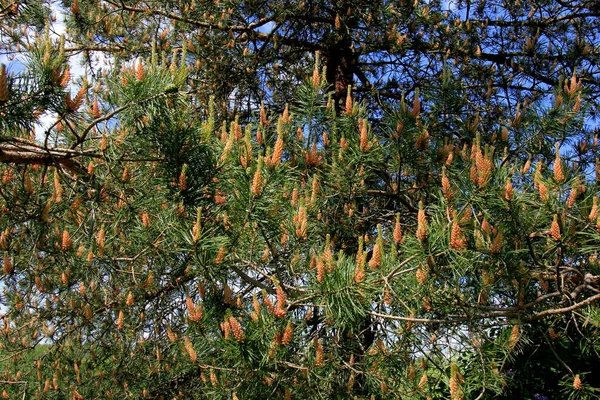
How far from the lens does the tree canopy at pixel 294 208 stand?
1935 millimetres

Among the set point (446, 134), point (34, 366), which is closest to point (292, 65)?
point (446, 134)

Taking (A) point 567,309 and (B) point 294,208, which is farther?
(B) point 294,208

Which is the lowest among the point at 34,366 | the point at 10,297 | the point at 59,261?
the point at 34,366

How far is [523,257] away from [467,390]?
738 mm

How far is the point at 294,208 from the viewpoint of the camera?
7.54 ft

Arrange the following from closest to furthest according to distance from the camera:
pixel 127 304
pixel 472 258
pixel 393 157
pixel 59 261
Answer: pixel 472 258
pixel 59 261
pixel 127 304
pixel 393 157

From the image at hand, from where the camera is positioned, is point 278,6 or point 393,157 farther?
point 278,6

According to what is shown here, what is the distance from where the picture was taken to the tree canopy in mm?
1935

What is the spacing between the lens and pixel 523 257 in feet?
7.55

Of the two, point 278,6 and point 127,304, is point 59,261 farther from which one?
point 278,6

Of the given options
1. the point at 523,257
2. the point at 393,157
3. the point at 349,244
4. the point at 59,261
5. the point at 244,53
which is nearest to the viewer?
the point at 523,257

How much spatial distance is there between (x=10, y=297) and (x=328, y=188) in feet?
6.69

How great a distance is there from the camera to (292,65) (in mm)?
4527

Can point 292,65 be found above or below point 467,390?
above
